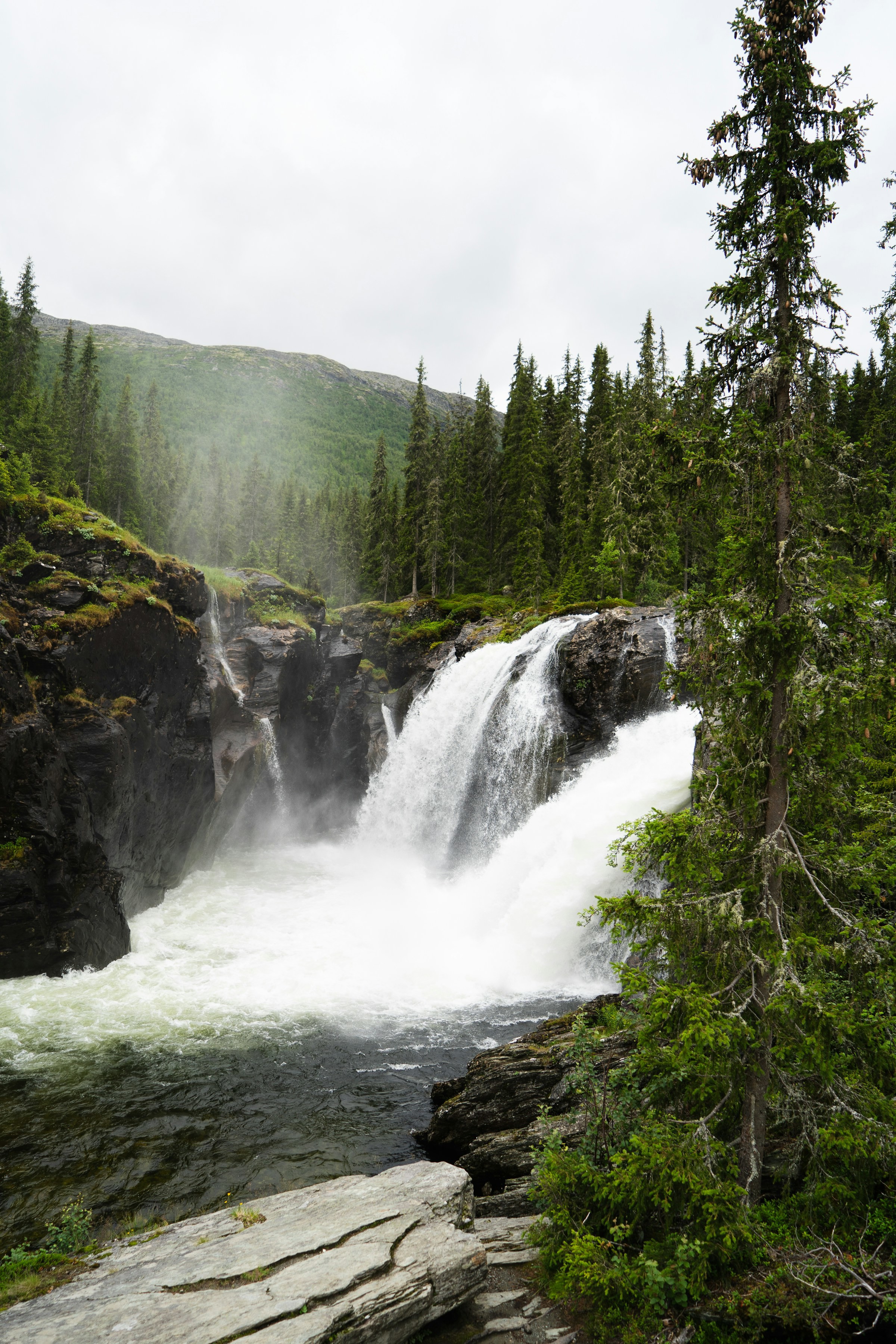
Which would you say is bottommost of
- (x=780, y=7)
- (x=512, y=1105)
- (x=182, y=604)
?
(x=512, y=1105)

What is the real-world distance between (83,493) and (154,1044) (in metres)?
57.6

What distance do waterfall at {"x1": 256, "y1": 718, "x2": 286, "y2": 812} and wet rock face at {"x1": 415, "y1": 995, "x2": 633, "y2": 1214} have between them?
20.2 metres

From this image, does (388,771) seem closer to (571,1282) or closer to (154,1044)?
(154,1044)

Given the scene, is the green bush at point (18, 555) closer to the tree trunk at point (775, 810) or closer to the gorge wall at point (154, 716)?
the gorge wall at point (154, 716)

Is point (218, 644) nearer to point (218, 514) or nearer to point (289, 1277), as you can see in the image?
point (289, 1277)

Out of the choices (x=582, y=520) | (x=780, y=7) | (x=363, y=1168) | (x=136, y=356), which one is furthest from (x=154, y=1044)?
(x=136, y=356)

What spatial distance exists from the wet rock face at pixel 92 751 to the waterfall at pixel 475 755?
10.6 meters

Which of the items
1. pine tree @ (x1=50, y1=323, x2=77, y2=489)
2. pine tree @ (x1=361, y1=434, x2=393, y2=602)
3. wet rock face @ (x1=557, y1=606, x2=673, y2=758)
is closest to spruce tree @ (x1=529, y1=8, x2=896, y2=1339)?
wet rock face @ (x1=557, y1=606, x2=673, y2=758)

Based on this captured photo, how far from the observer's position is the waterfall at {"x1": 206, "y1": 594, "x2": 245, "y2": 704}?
28828 millimetres

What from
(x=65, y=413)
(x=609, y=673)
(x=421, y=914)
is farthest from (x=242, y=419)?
(x=421, y=914)

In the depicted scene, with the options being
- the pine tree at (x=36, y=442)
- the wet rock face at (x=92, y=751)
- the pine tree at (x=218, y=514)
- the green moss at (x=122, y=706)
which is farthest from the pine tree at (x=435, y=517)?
the green moss at (x=122, y=706)

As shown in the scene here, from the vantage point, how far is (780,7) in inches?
255

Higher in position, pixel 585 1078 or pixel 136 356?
pixel 136 356

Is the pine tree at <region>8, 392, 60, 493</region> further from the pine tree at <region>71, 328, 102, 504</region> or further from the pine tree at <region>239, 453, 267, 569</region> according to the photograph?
the pine tree at <region>239, 453, 267, 569</region>
